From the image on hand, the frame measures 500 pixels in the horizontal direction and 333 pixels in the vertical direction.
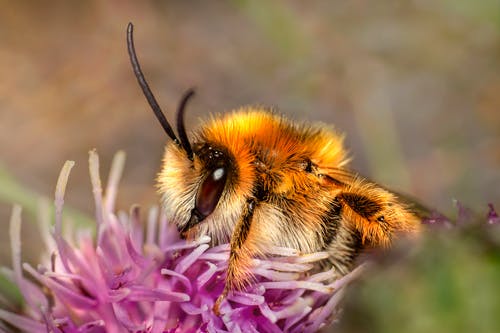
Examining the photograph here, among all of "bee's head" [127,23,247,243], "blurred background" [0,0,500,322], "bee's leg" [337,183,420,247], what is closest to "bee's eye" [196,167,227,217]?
"bee's head" [127,23,247,243]

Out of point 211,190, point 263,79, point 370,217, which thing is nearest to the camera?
point 211,190

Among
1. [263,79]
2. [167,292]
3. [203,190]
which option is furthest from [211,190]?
[263,79]

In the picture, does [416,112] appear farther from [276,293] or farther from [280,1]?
[276,293]

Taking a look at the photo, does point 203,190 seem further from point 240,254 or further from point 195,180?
point 240,254

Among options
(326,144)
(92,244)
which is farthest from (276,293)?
(92,244)

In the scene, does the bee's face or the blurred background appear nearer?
the bee's face

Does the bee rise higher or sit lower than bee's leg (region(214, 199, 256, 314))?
higher

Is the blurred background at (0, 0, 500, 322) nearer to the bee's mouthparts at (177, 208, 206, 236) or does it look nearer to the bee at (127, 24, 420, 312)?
the bee at (127, 24, 420, 312)
